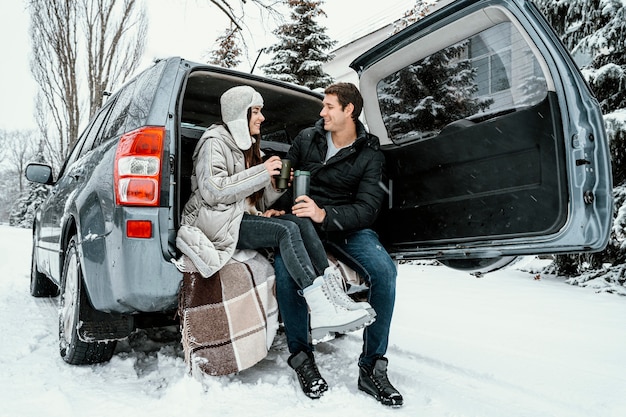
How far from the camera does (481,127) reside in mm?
2744

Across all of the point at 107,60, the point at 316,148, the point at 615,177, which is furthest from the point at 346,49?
the point at 316,148

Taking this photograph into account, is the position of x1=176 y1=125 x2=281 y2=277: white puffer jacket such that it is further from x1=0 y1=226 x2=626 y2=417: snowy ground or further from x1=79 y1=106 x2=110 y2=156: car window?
x1=79 y1=106 x2=110 y2=156: car window

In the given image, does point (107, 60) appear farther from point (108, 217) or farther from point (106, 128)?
point (108, 217)

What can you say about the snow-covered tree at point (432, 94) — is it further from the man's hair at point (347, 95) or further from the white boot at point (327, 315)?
the white boot at point (327, 315)

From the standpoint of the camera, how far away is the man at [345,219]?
2531 mm

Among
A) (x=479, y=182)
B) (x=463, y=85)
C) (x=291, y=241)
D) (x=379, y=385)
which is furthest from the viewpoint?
(x=463, y=85)

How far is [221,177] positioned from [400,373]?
154cm

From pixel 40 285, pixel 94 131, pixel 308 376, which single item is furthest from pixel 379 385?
pixel 40 285

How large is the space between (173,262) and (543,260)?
8178 millimetres

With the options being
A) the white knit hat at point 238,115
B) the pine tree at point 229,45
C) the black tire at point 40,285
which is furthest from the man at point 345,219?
the pine tree at point 229,45

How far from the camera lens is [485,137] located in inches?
107

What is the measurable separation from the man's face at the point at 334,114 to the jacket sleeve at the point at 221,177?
2.08 feet

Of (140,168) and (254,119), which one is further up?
(254,119)

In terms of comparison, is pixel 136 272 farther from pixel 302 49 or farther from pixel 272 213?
pixel 302 49
